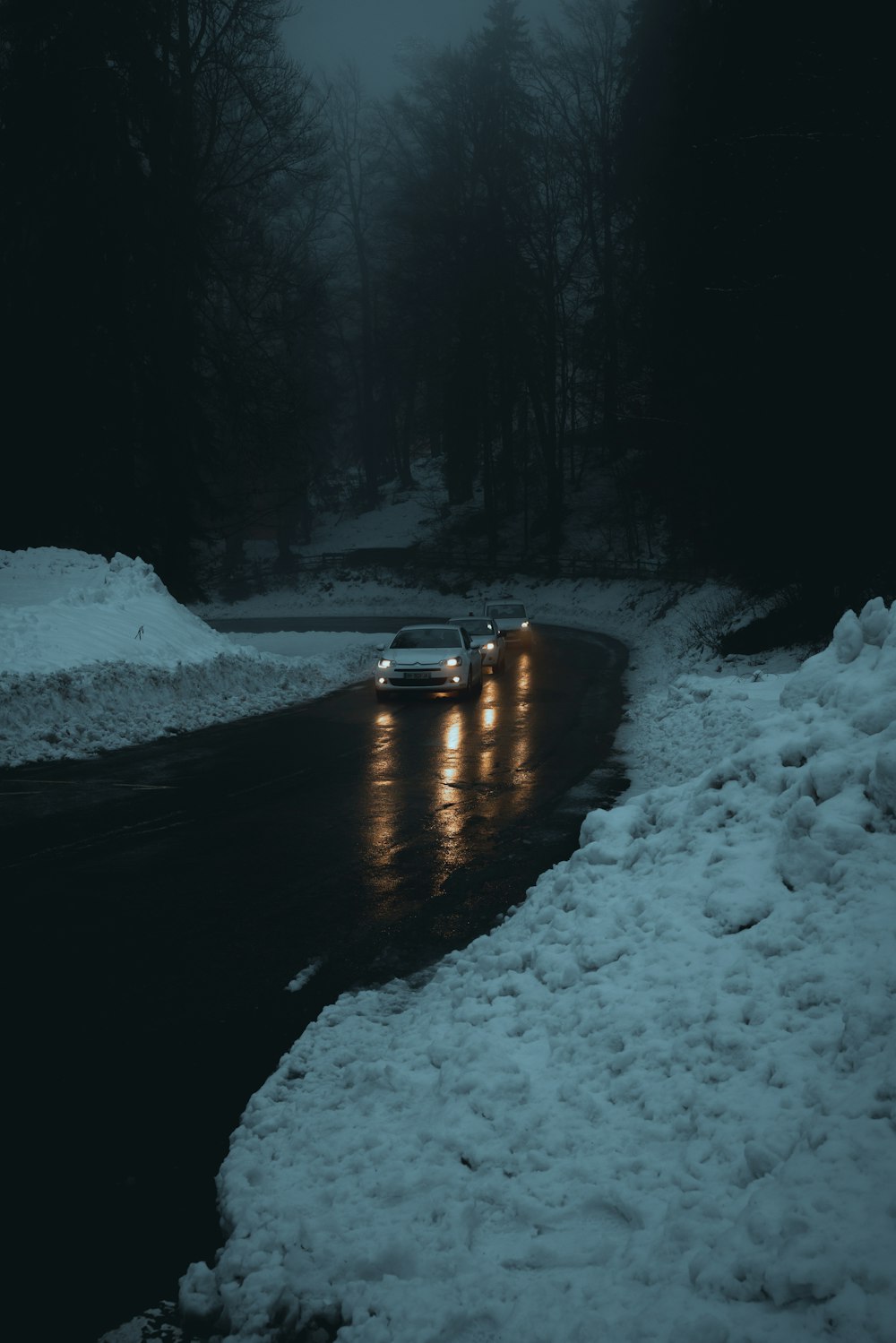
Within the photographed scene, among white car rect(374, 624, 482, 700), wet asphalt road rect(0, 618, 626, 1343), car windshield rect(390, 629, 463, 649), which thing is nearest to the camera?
wet asphalt road rect(0, 618, 626, 1343)

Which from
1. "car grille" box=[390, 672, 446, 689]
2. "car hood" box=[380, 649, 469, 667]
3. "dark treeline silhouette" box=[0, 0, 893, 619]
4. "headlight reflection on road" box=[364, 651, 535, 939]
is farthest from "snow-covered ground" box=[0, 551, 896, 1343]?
"car hood" box=[380, 649, 469, 667]

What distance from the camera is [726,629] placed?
68.7 ft

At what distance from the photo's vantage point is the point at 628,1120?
3.59m

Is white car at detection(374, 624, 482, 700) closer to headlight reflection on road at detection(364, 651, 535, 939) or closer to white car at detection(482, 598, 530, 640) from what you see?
headlight reflection on road at detection(364, 651, 535, 939)

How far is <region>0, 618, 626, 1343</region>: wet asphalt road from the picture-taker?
3535mm

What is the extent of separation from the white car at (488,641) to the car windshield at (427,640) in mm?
3049

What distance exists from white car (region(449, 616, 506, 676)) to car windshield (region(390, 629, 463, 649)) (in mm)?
3049

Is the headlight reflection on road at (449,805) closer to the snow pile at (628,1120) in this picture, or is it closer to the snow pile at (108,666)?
the snow pile at (628,1120)

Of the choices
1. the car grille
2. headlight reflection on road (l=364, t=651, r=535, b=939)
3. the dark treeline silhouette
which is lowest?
headlight reflection on road (l=364, t=651, r=535, b=939)

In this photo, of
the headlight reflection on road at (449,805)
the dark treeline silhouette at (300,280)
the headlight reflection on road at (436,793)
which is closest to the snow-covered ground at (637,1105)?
the headlight reflection on road at (436,793)

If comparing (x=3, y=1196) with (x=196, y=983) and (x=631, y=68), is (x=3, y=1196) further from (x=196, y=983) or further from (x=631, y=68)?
(x=631, y=68)

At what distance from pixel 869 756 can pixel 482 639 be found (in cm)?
1979

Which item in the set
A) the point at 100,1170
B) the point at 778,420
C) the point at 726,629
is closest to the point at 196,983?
the point at 100,1170

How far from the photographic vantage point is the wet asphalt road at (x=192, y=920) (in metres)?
3.54
